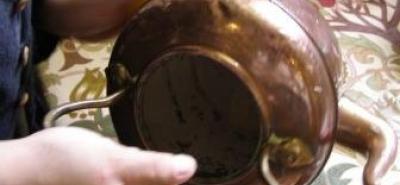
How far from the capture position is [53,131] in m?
0.33

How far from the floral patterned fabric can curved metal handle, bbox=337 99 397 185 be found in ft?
0.70

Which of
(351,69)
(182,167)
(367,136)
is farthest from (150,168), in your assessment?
(351,69)

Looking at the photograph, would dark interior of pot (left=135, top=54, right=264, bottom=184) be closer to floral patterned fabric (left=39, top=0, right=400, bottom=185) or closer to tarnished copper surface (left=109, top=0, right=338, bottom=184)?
tarnished copper surface (left=109, top=0, right=338, bottom=184)

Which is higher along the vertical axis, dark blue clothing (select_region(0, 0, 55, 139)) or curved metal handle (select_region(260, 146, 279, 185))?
dark blue clothing (select_region(0, 0, 55, 139))

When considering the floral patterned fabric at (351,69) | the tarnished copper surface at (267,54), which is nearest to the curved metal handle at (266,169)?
the tarnished copper surface at (267,54)

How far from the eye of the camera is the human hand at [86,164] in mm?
308

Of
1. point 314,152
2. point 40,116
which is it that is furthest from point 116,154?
point 40,116

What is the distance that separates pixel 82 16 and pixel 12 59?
75 millimetres

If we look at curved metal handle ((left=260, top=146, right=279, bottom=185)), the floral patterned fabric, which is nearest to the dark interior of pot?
curved metal handle ((left=260, top=146, right=279, bottom=185))

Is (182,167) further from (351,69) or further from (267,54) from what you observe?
(351,69)

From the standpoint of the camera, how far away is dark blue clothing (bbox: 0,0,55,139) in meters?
0.41

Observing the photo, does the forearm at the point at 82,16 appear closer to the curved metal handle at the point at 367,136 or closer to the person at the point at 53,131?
the person at the point at 53,131

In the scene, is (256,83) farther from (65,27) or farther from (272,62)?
(65,27)

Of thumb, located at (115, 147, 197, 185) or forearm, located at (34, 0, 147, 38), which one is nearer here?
thumb, located at (115, 147, 197, 185)
